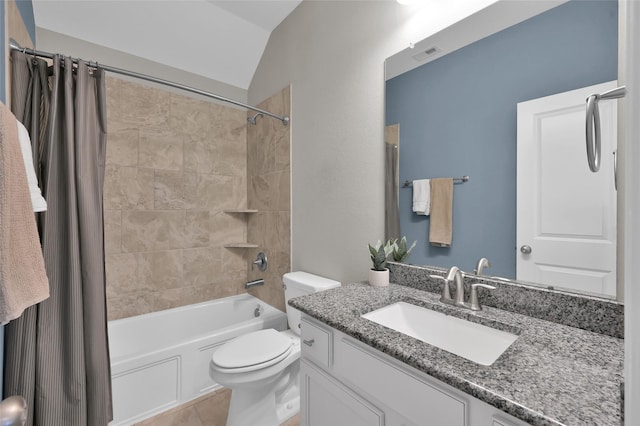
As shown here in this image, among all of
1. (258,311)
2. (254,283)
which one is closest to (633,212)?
(254,283)

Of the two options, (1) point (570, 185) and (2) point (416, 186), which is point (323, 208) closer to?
(2) point (416, 186)

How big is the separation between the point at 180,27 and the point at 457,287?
2.58 metres

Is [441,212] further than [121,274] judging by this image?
No

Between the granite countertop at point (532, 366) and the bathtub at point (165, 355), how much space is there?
1.20 meters

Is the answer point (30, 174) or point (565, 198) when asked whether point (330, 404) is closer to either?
point (565, 198)

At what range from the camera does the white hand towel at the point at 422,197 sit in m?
1.28

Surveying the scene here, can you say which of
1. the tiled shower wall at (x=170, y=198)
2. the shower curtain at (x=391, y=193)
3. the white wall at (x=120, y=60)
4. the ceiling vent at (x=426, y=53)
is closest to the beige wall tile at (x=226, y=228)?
the tiled shower wall at (x=170, y=198)

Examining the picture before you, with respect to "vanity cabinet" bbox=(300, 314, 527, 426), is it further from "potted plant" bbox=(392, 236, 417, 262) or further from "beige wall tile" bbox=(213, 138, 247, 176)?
"beige wall tile" bbox=(213, 138, 247, 176)

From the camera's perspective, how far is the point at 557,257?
0.92 metres

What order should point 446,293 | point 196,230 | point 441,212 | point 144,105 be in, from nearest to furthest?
point 446,293 → point 441,212 → point 144,105 → point 196,230

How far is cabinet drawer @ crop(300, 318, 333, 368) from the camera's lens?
97 cm

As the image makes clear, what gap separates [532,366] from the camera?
65cm

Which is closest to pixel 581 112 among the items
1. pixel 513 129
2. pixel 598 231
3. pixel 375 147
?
pixel 513 129

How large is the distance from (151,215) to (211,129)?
3.00ft
